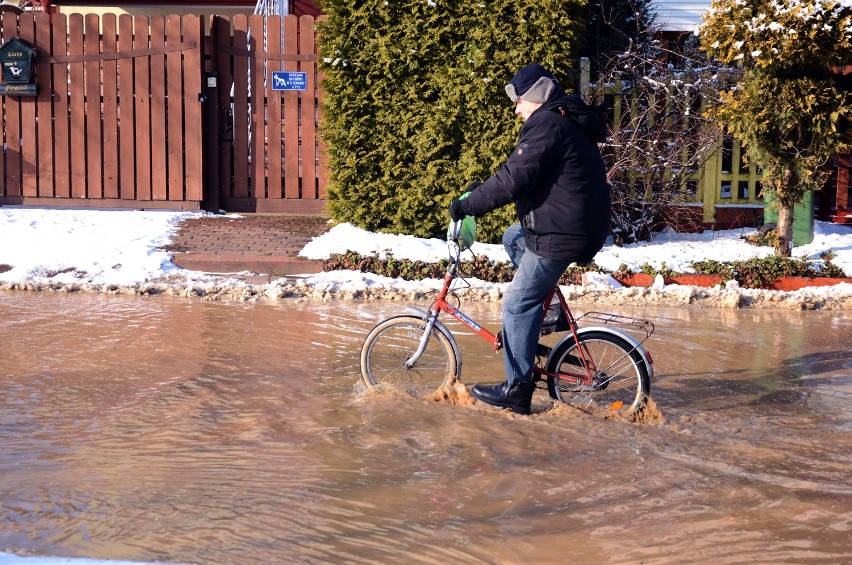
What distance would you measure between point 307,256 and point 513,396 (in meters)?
5.60

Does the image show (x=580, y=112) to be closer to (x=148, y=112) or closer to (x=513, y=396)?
(x=513, y=396)

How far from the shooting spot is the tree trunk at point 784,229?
11.2 meters

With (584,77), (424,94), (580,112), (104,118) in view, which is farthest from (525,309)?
(104,118)

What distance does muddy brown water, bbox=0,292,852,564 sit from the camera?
3904mm

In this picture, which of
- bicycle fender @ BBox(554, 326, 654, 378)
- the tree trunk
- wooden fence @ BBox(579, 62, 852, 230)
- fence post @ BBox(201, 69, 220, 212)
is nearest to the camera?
bicycle fender @ BBox(554, 326, 654, 378)

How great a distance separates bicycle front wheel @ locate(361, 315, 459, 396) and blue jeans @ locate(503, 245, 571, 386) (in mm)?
462

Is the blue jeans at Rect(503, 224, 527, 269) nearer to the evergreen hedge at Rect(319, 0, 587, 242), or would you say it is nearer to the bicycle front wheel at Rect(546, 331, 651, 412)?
the bicycle front wheel at Rect(546, 331, 651, 412)

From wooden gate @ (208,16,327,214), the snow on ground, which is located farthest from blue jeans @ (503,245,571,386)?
wooden gate @ (208,16,327,214)

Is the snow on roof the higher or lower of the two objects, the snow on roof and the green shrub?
the higher

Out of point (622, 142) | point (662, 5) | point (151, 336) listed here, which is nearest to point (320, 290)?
point (151, 336)

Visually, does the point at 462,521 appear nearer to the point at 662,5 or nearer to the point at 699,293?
the point at 699,293

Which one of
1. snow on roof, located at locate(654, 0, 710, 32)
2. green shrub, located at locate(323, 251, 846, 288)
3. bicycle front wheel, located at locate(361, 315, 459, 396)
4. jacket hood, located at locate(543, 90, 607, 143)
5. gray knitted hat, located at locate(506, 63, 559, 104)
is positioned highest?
snow on roof, located at locate(654, 0, 710, 32)

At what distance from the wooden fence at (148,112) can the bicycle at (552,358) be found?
7918mm

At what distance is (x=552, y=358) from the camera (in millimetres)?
5832
